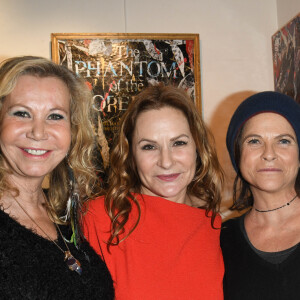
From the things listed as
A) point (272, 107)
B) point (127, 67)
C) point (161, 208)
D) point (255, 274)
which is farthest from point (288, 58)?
point (255, 274)

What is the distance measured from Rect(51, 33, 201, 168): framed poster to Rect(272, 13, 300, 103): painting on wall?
57 cm

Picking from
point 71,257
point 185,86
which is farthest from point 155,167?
point 185,86

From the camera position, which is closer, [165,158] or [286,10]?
[165,158]

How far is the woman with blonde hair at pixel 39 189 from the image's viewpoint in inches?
55.5

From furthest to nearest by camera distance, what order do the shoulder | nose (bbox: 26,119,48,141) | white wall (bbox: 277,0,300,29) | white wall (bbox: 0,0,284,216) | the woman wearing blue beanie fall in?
white wall (bbox: 0,0,284,216) < white wall (bbox: 277,0,300,29) < the shoulder < the woman wearing blue beanie < nose (bbox: 26,119,48,141)

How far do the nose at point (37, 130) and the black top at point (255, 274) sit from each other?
3.28ft

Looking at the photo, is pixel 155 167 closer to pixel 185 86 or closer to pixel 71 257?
pixel 71 257

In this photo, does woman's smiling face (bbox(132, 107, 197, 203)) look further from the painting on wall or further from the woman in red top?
the painting on wall

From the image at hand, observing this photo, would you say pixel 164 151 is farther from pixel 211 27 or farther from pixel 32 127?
pixel 211 27

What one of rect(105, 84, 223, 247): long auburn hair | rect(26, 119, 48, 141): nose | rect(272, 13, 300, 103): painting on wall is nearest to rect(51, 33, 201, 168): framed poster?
rect(272, 13, 300, 103): painting on wall

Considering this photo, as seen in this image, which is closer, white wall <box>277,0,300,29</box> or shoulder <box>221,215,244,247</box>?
shoulder <box>221,215,244,247</box>

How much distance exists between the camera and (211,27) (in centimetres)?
302

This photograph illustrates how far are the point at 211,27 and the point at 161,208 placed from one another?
168 cm

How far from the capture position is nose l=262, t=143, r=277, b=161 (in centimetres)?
179
